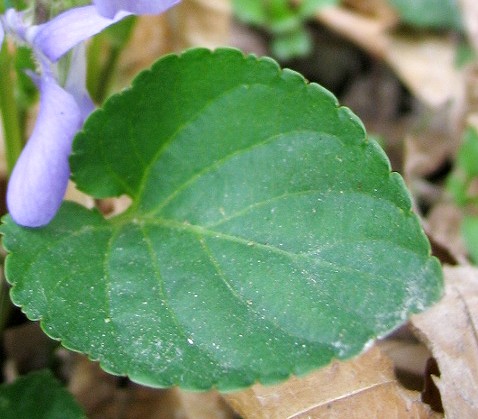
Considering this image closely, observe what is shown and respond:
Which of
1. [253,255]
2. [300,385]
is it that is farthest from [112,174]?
[300,385]

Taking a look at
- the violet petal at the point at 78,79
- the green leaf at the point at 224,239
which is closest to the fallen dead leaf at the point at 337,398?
the green leaf at the point at 224,239

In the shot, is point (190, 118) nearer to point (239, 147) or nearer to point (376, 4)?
point (239, 147)

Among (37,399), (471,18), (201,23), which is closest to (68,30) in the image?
(37,399)

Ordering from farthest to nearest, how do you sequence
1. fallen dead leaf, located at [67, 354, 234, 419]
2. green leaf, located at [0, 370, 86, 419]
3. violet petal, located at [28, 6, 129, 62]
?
1. fallen dead leaf, located at [67, 354, 234, 419]
2. green leaf, located at [0, 370, 86, 419]
3. violet petal, located at [28, 6, 129, 62]

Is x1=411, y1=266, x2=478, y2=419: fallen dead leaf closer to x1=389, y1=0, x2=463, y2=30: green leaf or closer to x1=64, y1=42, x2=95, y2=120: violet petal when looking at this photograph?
x1=64, y1=42, x2=95, y2=120: violet petal

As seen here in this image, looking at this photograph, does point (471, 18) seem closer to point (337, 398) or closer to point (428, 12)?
point (428, 12)

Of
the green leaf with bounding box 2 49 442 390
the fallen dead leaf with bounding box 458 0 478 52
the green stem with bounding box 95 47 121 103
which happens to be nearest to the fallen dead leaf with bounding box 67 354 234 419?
the green leaf with bounding box 2 49 442 390
